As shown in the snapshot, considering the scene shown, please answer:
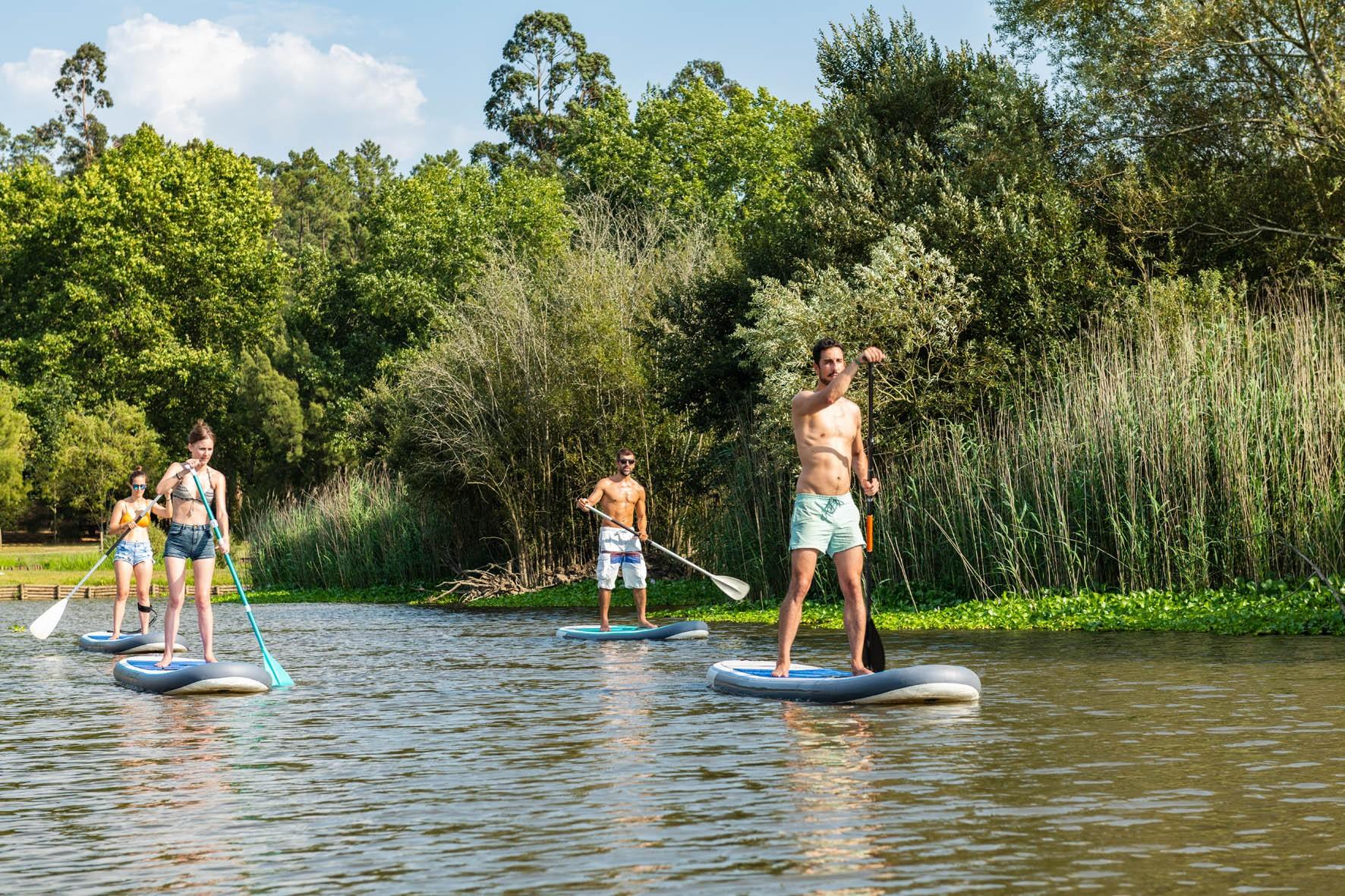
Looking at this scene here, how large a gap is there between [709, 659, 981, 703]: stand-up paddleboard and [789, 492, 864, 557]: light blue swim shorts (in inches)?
37.1

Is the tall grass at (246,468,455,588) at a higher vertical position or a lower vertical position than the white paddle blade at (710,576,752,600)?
higher

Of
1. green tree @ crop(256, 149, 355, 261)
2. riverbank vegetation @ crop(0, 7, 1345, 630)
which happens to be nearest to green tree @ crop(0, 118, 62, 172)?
green tree @ crop(256, 149, 355, 261)

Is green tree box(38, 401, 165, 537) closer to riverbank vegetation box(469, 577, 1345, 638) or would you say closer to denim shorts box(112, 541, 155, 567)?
denim shorts box(112, 541, 155, 567)

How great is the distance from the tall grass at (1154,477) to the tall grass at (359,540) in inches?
601

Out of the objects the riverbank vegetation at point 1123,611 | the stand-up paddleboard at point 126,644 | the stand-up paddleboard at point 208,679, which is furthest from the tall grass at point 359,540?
the stand-up paddleboard at point 208,679

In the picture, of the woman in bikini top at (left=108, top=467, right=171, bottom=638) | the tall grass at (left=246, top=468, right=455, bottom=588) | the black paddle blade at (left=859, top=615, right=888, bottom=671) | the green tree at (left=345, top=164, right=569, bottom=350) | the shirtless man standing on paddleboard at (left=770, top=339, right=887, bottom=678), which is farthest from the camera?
the green tree at (left=345, top=164, right=569, bottom=350)

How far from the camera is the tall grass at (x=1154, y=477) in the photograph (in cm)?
1686

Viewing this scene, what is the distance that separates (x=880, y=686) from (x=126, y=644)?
10.2 m

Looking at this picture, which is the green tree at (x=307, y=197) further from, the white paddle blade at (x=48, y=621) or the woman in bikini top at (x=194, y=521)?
the woman in bikini top at (x=194, y=521)

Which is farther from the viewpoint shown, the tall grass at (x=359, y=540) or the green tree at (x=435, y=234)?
the green tree at (x=435, y=234)

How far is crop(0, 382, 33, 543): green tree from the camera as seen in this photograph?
53375 mm

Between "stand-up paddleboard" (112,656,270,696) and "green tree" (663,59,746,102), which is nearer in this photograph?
"stand-up paddleboard" (112,656,270,696)

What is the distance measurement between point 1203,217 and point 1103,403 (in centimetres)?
760

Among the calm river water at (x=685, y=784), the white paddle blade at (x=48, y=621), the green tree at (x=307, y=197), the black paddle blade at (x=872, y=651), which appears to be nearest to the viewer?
the calm river water at (x=685, y=784)
